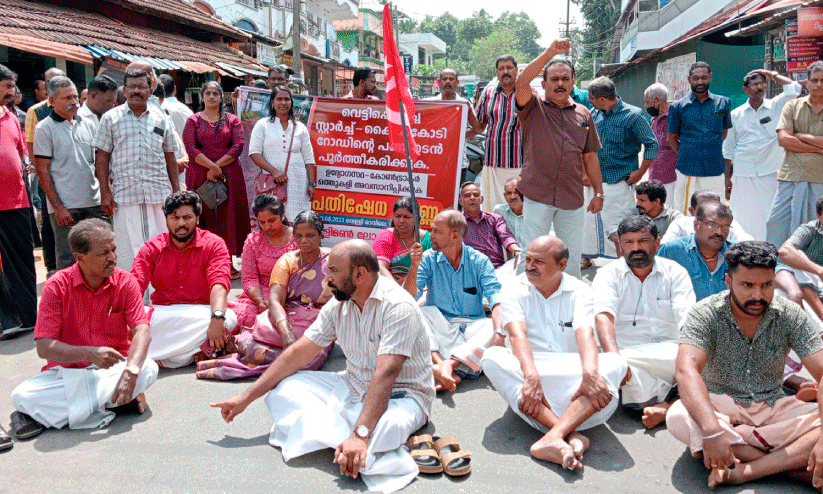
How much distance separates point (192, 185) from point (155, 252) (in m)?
2.33

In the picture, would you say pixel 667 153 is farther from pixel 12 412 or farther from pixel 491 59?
pixel 491 59

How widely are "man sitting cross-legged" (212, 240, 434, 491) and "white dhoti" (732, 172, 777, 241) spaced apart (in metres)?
5.36

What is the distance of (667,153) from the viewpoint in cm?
839

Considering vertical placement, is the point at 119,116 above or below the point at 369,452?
above

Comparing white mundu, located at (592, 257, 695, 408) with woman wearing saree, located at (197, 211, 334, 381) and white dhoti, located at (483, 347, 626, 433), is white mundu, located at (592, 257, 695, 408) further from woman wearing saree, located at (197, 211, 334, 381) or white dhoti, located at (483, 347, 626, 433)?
woman wearing saree, located at (197, 211, 334, 381)

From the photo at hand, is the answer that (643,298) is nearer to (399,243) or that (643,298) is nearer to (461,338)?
(461,338)

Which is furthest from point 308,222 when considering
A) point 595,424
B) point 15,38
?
point 15,38

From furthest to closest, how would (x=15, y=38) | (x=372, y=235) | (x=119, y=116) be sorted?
(x=15, y=38) < (x=372, y=235) < (x=119, y=116)

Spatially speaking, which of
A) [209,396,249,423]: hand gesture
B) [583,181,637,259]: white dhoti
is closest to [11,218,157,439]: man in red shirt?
[209,396,249,423]: hand gesture

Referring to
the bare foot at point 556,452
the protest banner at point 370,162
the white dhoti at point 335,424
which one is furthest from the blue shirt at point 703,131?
the white dhoti at point 335,424

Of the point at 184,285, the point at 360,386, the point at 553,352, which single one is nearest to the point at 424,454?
the point at 360,386

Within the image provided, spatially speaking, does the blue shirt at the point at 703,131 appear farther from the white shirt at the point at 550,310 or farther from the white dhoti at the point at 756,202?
the white shirt at the point at 550,310

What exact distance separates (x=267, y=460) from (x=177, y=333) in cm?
173

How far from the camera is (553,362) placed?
12.6ft
